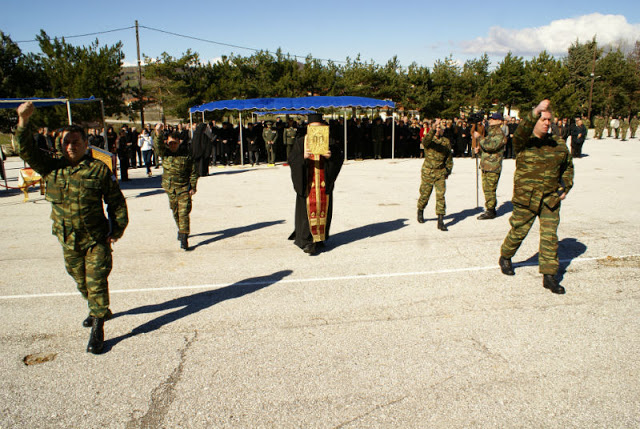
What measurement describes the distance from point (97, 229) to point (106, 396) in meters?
1.41

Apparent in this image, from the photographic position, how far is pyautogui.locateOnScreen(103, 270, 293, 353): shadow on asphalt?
4.46 metres

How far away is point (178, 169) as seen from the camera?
287 inches

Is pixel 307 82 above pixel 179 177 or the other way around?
above

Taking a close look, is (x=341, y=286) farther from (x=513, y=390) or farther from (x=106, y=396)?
(x=106, y=396)

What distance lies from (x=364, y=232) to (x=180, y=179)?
318 centimetres

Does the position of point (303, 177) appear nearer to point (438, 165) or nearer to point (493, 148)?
point (438, 165)

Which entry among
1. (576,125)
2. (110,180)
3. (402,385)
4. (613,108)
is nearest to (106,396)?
(110,180)

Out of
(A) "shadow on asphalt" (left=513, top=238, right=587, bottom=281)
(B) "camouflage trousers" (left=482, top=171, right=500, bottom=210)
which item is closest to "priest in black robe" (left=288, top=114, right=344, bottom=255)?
(A) "shadow on asphalt" (left=513, top=238, right=587, bottom=281)

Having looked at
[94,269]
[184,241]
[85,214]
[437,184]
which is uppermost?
[85,214]

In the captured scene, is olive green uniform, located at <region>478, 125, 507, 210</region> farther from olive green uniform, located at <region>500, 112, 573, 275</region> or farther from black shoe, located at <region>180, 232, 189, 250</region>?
black shoe, located at <region>180, 232, 189, 250</region>

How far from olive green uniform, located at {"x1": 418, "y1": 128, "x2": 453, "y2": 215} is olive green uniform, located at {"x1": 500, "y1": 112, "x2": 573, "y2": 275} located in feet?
9.60

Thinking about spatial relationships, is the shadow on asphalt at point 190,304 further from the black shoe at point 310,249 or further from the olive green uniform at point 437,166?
the olive green uniform at point 437,166

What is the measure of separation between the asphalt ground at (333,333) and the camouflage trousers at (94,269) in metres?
0.38

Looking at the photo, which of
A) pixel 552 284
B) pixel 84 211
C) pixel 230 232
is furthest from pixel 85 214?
pixel 552 284
